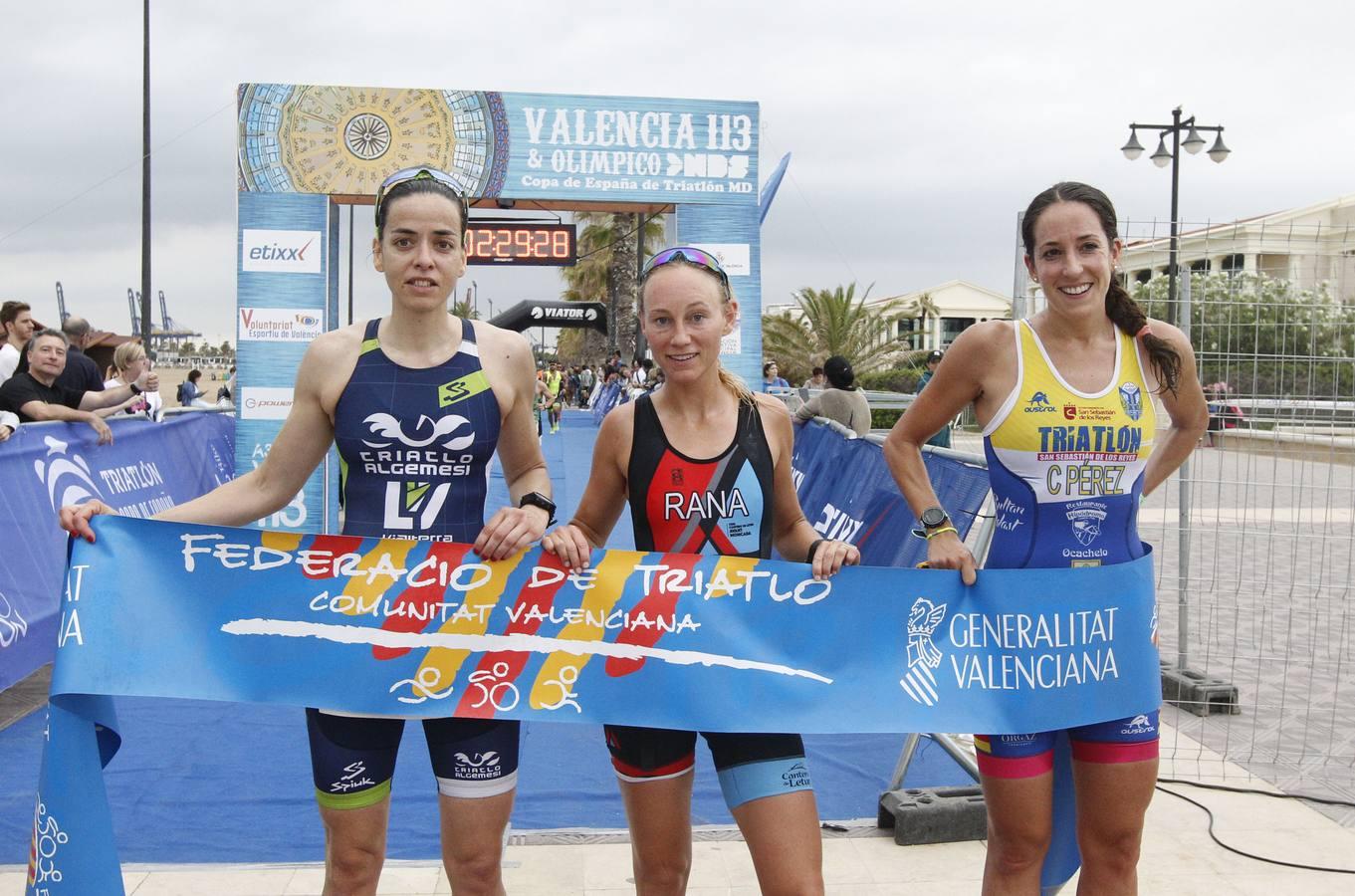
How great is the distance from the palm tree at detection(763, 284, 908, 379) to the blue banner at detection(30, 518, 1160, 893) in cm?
3685

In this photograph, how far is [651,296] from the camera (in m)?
2.71

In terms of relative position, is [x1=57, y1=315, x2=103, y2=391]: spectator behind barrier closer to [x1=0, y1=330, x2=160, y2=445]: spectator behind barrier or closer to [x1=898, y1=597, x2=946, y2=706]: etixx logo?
[x1=0, y1=330, x2=160, y2=445]: spectator behind barrier

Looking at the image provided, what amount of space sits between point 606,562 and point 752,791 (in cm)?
66

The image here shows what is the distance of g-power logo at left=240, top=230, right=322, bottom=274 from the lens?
11.2m

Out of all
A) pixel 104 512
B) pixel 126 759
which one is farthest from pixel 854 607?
pixel 126 759

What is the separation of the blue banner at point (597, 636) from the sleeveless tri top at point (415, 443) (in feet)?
0.23

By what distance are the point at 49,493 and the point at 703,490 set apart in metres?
5.41

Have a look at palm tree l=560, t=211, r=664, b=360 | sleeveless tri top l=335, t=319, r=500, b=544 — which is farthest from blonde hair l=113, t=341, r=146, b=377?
palm tree l=560, t=211, r=664, b=360

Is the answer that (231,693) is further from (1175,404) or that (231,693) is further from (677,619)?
(1175,404)

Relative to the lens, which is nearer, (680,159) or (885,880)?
(885,880)

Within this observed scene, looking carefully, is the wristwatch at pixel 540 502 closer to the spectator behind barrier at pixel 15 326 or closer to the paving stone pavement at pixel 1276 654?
the paving stone pavement at pixel 1276 654

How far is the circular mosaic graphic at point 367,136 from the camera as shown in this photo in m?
11.1

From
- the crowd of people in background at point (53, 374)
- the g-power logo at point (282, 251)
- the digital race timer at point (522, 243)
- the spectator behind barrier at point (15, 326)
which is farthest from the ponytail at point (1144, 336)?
the digital race timer at point (522, 243)

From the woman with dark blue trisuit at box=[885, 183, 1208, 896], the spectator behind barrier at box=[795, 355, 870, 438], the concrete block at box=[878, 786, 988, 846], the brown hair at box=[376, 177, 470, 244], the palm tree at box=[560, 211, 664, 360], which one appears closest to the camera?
the brown hair at box=[376, 177, 470, 244]
